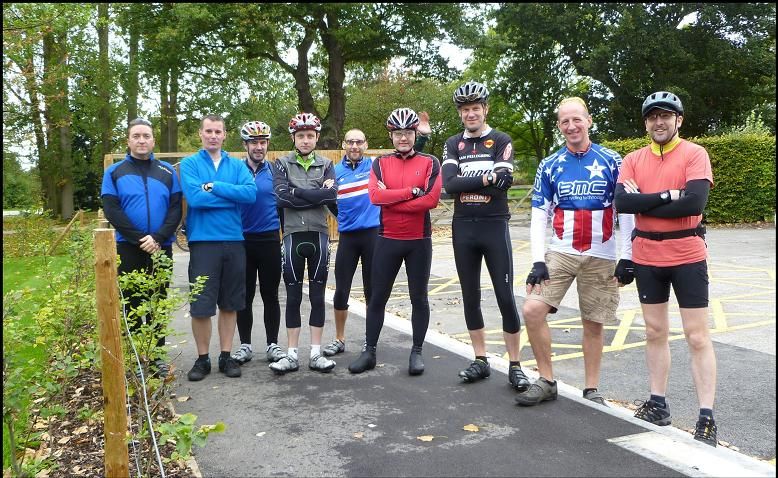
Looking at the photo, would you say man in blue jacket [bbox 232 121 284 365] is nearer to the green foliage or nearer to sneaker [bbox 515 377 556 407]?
sneaker [bbox 515 377 556 407]

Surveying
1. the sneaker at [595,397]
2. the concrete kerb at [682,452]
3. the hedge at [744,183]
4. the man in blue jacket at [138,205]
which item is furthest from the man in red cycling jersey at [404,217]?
the hedge at [744,183]

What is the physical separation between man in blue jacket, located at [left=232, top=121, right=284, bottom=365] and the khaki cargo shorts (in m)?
2.54

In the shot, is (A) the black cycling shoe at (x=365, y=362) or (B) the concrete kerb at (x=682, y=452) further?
(A) the black cycling shoe at (x=365, y=362)

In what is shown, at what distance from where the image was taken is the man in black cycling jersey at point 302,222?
18.8 ft

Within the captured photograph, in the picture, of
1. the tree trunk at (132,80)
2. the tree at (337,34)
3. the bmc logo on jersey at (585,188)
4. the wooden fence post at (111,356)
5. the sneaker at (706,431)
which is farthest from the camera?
the tree trunk at (132,80)

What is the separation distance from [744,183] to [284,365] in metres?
19.9

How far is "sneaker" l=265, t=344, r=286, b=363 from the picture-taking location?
598cm

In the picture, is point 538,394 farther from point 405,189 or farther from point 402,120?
point 402,120

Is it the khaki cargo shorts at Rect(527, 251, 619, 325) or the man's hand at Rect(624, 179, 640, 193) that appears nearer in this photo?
the man's hand at Rect(624, 179, 640, 193)

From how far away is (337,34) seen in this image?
24.5 m

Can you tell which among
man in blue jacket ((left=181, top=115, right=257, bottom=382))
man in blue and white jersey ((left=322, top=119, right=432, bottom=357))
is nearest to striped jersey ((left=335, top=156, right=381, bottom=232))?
man in blue and white jersey ((left=322, top=119, right=432, bottom=357))

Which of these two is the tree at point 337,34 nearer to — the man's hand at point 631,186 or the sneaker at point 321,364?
the sneaker at point 321,364

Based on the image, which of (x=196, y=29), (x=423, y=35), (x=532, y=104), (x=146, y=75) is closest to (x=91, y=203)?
(x=146, y=75)

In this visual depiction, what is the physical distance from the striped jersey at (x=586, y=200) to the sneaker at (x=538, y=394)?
97 cm
